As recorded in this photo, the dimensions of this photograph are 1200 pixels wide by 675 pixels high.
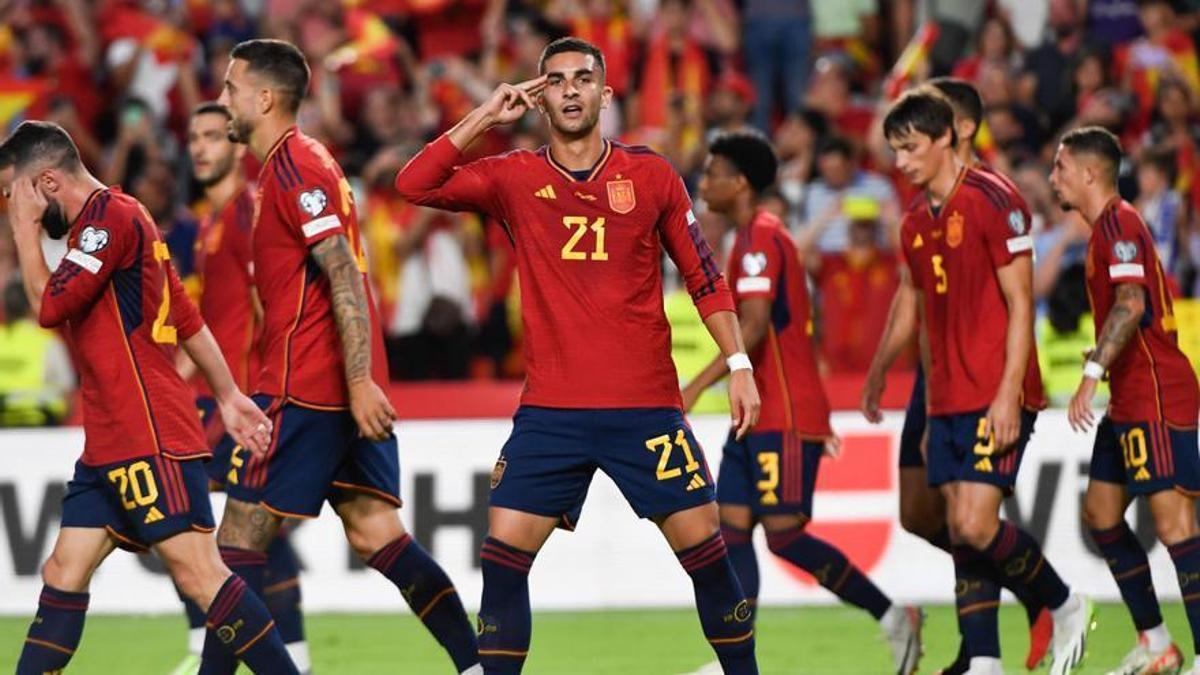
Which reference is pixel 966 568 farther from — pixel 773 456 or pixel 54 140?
pixel 54 140

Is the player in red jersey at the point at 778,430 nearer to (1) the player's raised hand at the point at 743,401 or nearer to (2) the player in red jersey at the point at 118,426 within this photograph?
(1) the player's raised hand at the point at 743,401

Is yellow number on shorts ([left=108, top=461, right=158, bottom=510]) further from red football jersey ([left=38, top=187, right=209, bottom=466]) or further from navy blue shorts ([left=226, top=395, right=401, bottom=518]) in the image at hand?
navy blue shorts ([left=226, top=395, right=401, bottom=518])

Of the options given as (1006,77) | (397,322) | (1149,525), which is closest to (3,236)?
(397,322)

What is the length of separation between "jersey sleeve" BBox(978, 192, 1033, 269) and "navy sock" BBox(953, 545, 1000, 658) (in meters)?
1.31

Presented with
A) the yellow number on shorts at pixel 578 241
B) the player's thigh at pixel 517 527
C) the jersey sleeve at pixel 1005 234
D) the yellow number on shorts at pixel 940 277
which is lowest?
the player's thigh at pixel 517 527

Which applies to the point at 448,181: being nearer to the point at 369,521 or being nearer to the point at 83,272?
the point at 83,272

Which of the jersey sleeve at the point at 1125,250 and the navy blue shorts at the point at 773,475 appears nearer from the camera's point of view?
the jersey sleeve at the point at 1125,250

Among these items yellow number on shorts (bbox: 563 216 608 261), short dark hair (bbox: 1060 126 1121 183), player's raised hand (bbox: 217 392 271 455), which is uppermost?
short dark hair (bbox: 1060 126 1121 183)

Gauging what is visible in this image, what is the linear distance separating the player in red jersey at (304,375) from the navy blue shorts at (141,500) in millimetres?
422

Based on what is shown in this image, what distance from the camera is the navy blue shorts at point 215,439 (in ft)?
31.6

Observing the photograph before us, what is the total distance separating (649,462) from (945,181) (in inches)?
95.9

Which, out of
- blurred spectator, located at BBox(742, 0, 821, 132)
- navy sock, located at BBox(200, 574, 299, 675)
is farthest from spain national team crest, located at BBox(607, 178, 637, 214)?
blurred spectator, located at BBox(742, 0, 821, 132)

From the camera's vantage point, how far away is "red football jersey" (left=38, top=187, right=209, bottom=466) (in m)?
7.42

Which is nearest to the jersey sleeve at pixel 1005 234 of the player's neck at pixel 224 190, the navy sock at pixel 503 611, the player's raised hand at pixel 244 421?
the navy sock at pixel 503 611
